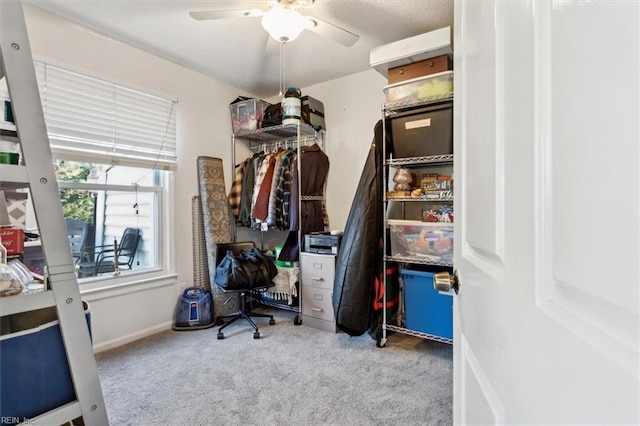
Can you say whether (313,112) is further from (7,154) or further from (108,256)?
(7,154)

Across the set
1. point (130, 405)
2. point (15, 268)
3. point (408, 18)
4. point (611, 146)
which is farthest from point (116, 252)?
point (611, 146)

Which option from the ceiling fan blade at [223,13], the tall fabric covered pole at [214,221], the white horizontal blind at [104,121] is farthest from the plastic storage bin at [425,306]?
the white horizontal blind at [104,121]

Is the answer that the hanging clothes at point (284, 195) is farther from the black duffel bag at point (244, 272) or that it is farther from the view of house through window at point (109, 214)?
the view of house through window at point (109, 214)

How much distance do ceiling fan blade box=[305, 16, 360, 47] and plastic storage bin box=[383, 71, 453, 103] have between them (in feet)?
1.73

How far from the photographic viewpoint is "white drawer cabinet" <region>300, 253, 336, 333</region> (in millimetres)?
2777

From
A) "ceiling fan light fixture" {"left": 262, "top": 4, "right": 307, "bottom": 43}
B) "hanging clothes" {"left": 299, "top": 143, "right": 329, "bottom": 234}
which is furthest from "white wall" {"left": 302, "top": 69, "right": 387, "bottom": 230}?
"ceiling fan light fixture" {"left": 262, "top": 4, "right": 307, "bottom": 43}

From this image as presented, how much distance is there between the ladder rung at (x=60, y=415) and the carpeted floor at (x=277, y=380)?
0.86 m

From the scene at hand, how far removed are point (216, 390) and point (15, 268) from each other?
53.0 inches

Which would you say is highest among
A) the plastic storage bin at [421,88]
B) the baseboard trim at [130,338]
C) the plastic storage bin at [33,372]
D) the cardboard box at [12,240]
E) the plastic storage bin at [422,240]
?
the plastic storage bin at [421,88]

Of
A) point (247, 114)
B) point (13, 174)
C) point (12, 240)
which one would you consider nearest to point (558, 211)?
point (13, 174)

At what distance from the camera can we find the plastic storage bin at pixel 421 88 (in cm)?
222

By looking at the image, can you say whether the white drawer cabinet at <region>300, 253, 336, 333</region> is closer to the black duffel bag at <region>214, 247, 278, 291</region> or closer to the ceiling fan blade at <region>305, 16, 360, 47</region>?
the black duffel bag at <region>214, 247, 278, 291</region>

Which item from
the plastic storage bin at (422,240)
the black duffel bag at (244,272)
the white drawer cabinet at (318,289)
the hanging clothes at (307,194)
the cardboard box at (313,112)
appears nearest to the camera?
the plastic storage bin at (422,240)

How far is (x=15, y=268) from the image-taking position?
2.94 ft
